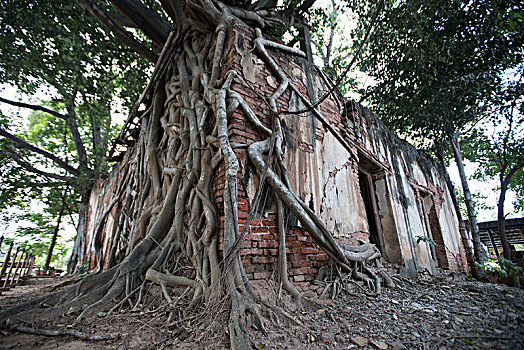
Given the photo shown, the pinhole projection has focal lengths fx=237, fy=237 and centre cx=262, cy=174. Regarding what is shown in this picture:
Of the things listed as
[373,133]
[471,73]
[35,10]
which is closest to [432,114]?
[471,73]

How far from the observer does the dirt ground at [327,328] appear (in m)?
1.61

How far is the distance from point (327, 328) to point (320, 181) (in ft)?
6.00

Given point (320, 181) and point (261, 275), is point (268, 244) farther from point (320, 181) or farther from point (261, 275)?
point (320, 181)

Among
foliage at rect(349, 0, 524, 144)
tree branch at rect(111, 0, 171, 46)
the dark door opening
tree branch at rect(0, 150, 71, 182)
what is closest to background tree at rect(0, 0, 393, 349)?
tree branch at rect(111, 0, 171, 46)

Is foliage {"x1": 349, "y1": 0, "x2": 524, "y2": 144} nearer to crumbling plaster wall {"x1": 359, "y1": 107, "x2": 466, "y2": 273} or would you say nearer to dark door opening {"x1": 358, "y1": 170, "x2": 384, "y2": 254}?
crumbling plaster wall {"x1": 359, "y1": 107, "x2": 466, "y2": 273}

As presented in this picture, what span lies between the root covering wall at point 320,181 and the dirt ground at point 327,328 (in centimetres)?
52

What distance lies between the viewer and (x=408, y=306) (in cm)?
244

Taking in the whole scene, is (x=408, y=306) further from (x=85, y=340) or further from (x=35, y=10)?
(x=35, y=10)

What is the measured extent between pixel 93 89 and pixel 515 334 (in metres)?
7.48

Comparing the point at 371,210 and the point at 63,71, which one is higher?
the point at 63,71

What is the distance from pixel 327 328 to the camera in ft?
6.14

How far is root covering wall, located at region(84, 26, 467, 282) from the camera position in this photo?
2.57 metres

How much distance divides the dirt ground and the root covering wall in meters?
0.52

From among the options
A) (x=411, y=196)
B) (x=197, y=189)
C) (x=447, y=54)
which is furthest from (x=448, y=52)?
(x=197, y=189)
